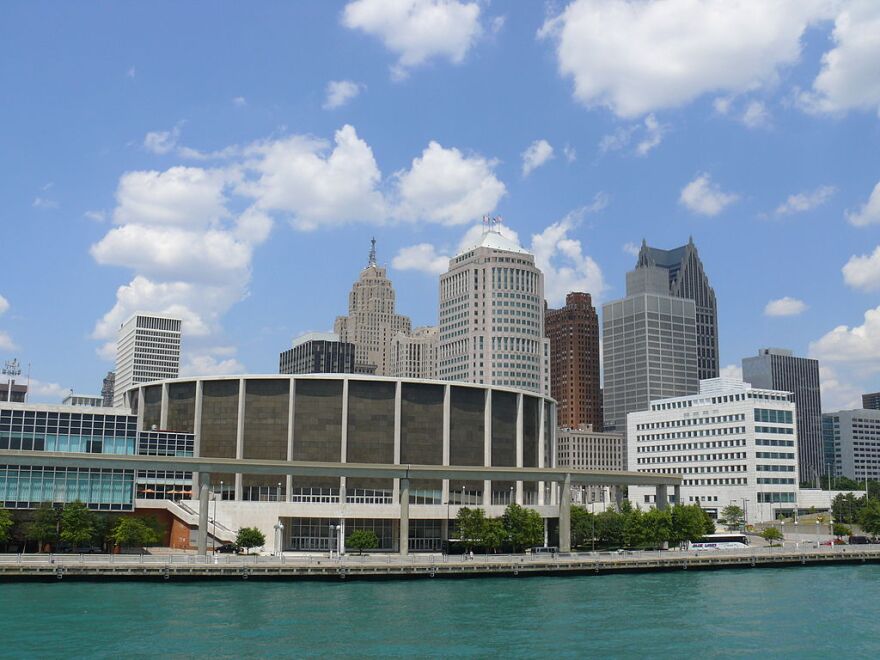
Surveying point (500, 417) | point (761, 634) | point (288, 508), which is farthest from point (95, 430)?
point (761, 634)

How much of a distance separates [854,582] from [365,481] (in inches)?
2971

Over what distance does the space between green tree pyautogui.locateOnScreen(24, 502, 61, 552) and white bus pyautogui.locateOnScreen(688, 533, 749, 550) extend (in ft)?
316

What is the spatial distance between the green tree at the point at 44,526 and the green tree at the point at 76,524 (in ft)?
3.63

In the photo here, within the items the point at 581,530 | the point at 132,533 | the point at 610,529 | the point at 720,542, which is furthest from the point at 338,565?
the point at 720,542

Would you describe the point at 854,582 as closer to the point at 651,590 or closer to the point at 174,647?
the point at 651,590

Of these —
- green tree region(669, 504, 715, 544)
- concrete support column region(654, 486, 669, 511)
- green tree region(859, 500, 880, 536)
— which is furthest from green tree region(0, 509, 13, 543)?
green tree region(859, 500, 880, 536)

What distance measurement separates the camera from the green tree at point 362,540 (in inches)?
5566

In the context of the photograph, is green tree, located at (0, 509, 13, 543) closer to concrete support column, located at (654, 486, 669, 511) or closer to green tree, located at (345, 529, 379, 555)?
green tree, located at (345, 529, 379, 555)

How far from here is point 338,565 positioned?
113 metres

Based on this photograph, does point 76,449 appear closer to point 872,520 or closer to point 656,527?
point 656,527

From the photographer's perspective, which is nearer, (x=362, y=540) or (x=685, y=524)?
(x=362, y=540)

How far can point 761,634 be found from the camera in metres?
77.4

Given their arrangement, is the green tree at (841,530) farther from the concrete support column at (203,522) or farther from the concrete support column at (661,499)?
the concrete support column at (203,522)

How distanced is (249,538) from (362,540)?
54.5ft
